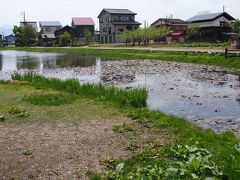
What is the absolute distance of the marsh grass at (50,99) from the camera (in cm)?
1571

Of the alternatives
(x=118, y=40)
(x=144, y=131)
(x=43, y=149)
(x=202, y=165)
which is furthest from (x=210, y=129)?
(x=118, y=40)

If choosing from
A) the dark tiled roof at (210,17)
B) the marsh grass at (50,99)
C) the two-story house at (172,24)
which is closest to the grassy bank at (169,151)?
the marsh grass at (50,99)

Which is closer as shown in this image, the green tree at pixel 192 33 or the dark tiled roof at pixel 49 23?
the green tree at pixel 192 33

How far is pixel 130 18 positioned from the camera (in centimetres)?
10125

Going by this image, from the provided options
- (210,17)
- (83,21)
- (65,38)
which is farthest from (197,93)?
(83,21)

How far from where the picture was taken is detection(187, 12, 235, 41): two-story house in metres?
78.5

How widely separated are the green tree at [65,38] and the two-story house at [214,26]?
3878cm

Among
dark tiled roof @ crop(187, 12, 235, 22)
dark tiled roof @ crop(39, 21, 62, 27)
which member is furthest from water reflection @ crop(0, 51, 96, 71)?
dark tiled roof @ crop(39, 21, 62, 27)

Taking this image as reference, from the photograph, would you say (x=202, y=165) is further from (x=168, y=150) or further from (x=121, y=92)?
(x=121, y=92)

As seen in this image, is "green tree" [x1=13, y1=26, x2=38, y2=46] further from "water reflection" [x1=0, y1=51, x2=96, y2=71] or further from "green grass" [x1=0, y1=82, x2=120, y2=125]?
"green grass" [x1=0, y1=82, x2=120, y2=125]

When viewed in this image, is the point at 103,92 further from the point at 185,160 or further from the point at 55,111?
the point at 185,160

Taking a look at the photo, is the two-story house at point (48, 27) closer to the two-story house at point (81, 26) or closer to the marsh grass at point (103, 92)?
the two-story house at point (81, 26)

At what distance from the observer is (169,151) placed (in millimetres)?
9047

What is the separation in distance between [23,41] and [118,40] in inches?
1414
